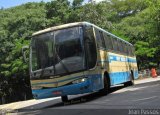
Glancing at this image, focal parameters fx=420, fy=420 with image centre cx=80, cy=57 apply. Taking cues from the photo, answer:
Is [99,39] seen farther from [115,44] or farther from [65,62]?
[115,44]

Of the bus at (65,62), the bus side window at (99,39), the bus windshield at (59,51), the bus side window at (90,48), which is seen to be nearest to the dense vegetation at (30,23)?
the bus side window at (99,39)

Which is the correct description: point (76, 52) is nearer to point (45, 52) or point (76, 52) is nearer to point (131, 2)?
point (45, 52)

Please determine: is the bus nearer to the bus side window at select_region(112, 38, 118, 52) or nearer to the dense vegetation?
the bus side window at select_region(112, 38, 118, 52)

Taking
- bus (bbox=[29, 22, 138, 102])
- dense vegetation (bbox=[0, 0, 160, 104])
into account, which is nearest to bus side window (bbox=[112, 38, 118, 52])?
bus (bbox=[29, 22, 138, 102])

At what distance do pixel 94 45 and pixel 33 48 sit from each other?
2.63 m

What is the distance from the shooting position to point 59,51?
1728cm

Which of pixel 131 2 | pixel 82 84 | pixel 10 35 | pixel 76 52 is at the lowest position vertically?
pixel 82 84

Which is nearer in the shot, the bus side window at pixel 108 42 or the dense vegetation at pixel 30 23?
the bus side window at pixel 108 42

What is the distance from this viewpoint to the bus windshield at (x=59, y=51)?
17.1m

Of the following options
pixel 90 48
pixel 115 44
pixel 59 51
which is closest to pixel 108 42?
pixel 115 44

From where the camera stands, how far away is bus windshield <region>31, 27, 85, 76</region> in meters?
17.1

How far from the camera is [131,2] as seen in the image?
3241 inches

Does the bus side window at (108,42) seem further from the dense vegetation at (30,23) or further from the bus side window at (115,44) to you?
the dense vegetation at (30,23)

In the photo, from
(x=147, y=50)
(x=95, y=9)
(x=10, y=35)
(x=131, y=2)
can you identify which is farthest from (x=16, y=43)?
(x=131, y=2)
